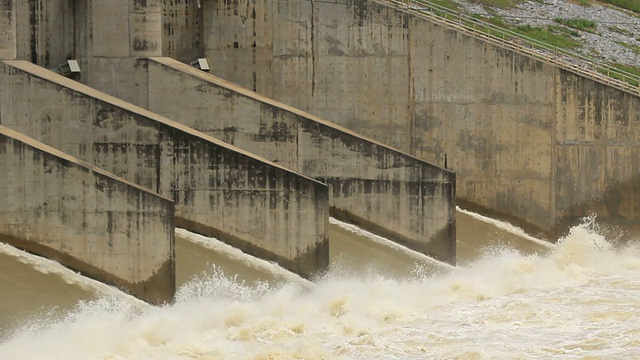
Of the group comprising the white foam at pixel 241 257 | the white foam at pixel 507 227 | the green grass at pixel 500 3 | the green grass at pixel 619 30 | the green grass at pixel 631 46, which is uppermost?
the green grass at pixel 500 3

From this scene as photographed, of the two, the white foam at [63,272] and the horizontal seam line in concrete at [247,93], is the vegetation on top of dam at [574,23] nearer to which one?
the horizontal seam line in concrete at [247,93]

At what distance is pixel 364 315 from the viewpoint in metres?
28.0

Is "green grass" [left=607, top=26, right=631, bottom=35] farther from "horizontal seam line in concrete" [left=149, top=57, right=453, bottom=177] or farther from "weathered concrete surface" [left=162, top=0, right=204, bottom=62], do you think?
"horizontal seam line in concrete" [left=149, top=57, right=453, bottom=177]

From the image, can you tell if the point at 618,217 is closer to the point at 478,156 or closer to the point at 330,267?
the point at 478,156

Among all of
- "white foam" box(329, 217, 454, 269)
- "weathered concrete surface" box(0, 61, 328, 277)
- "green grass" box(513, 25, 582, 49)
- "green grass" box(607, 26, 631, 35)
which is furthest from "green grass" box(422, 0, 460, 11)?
"weathered concrete surface" box(0, 61, 328, 277)

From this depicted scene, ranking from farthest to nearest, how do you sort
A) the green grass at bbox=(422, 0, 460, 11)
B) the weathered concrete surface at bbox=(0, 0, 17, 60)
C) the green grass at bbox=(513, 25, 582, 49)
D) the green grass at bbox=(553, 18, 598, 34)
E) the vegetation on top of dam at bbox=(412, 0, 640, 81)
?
the green grass at bbox=(553, 18, 598, 34) → the green grass at bbox=(422, 0, 460, 11) → the green grass at bbox=(513, 25, 582, 49) → the vegetation on top of dam at bbox=(412, 0, 640, 81) → the weathered concrete surface at bbox=(0, 0, 17, 60)

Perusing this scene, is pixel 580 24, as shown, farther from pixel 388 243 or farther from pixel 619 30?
pixel 388 243

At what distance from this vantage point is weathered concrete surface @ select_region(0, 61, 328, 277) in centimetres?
2908

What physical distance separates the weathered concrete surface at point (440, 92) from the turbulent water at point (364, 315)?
2322 millimetres

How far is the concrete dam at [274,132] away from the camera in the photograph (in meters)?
26.6

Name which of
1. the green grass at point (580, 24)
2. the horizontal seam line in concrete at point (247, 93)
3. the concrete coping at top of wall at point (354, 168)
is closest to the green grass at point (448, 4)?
the green grass at point (580, 24)

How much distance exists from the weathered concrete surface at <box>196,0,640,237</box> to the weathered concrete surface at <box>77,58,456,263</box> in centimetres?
287

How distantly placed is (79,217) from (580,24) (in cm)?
2852

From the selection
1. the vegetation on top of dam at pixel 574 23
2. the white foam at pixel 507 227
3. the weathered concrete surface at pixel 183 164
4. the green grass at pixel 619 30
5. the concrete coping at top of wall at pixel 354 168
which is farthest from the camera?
the green grass at pixel 619 30
